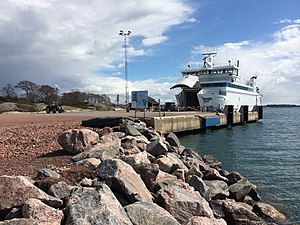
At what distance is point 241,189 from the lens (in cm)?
1044

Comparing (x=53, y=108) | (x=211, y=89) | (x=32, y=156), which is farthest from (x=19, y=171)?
(x=211, y=89)

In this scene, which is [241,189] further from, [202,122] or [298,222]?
[202,122]

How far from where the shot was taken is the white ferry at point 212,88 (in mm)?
51500

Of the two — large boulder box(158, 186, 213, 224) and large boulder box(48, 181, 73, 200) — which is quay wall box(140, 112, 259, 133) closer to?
large boulder box(158, 186, 213, 224)

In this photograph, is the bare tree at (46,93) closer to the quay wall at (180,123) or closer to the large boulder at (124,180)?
the quay wall at (180,123)

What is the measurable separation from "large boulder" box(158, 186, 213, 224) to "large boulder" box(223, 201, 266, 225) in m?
1.77

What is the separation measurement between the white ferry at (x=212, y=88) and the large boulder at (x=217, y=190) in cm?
3877

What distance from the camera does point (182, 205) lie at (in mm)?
6527

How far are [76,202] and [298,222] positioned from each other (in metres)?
7.11

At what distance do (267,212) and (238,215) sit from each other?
6.04 ft

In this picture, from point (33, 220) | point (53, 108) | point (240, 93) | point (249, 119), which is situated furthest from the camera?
point (240, 93)

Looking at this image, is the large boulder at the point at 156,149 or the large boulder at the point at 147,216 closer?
the large boulder at the point at 147,216

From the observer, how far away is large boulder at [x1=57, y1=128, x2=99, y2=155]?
10.5 meters

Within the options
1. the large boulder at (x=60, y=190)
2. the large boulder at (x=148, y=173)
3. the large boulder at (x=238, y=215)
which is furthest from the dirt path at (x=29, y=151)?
the large boulder at (x=238, y=215)
